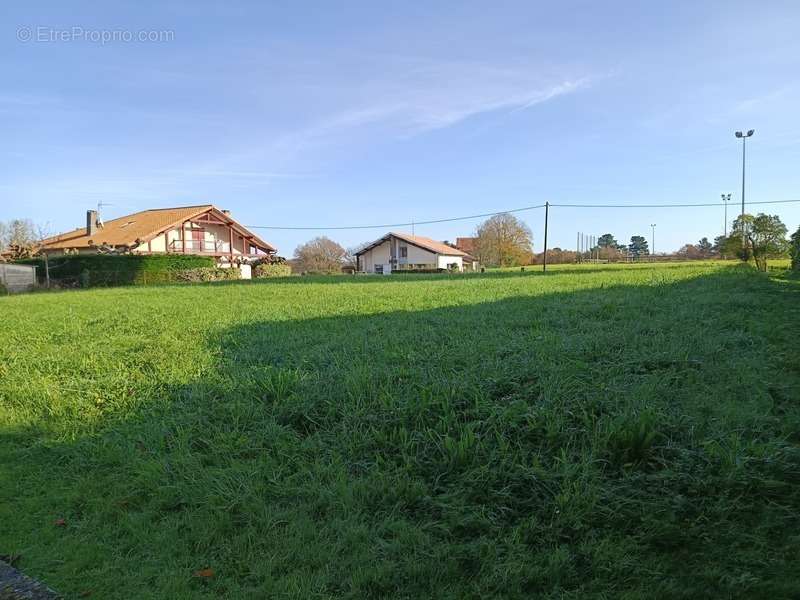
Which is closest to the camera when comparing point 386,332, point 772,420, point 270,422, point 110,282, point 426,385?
point 772,420

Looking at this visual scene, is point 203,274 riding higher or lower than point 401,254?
lower

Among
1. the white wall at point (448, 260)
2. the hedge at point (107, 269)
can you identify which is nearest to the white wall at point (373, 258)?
the white wall at point (448, 260)

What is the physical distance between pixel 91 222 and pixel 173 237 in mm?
8948

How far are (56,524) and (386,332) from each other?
398 cm

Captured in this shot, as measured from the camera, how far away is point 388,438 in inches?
134

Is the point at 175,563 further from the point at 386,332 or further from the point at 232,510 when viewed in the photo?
the point at 386,332

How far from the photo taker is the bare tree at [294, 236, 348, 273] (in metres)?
51.8

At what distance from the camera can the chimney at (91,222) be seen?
121ft

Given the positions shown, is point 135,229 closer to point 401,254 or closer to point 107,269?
point 107,269

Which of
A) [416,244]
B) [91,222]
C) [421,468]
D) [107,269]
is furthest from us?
[416,244]

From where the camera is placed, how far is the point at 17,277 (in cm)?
2177

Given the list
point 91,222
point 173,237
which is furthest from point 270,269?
point 91,222

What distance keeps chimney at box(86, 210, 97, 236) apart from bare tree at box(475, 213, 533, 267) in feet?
143

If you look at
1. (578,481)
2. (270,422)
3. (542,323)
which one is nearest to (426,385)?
(270,422)
